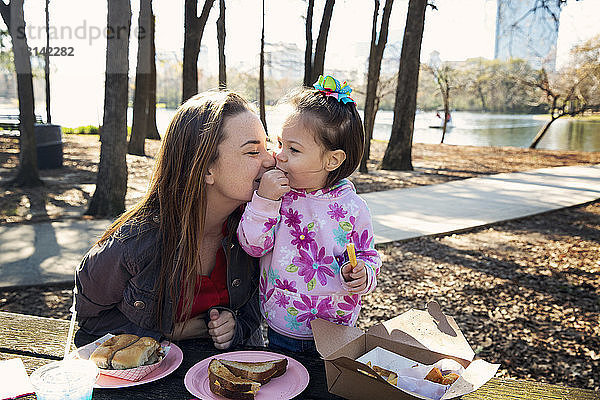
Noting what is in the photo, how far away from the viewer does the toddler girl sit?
1771mm

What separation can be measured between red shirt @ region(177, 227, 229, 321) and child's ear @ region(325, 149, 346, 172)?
0.50 meters

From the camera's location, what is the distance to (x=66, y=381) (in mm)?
1210

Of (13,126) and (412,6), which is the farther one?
(13,126)

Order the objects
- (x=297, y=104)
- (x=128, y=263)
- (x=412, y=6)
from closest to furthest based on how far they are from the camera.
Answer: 1. (x=128, y=263)
2. (x=297, y=104)
3. (x=412, y=6)

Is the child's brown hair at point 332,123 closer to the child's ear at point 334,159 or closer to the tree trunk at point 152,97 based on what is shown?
the child's ear at point 334,159

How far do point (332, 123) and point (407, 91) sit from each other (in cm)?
1039

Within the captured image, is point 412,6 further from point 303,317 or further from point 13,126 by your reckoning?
point 13,126

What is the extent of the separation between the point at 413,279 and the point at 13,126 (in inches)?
675

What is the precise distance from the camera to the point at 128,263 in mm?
1693

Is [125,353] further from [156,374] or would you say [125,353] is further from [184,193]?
[184,193]

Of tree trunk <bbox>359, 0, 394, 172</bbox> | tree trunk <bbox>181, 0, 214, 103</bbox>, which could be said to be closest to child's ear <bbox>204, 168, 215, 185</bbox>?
tree trunk <bbox>181, 0, 214, 103</bbox>

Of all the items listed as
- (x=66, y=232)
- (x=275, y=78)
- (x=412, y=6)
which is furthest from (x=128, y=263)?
(x=275, y=78)

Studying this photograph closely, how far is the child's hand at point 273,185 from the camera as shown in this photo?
1689mm

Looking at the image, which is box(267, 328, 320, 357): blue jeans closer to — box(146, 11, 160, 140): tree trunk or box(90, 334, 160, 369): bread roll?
box(90, 334, 160, 369): bread roll
